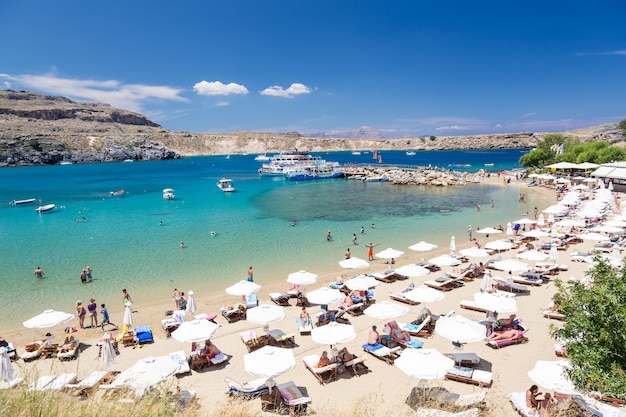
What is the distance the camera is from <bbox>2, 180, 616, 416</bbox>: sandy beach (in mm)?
8180

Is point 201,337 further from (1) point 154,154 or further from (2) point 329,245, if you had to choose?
(1) point 154,154

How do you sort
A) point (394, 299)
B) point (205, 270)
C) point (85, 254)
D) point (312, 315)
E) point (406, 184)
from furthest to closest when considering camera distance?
point (406, 184)
point (85, 254)
point (205, 270)
point (394, 299)
point (312, 315)

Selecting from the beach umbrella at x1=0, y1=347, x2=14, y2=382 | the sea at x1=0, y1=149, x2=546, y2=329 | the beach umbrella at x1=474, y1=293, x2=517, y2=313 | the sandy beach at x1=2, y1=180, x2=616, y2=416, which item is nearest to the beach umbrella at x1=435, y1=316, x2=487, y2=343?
the sandy beach at x1=2, y1=180, x2=616, y2=416

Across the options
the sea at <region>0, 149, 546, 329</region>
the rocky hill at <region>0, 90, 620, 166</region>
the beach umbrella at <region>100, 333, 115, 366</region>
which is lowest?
the sea at <region>0, 149, 546, 329</region>

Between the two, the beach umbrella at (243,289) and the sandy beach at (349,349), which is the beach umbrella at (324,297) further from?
the beach umbrella at (243,289)

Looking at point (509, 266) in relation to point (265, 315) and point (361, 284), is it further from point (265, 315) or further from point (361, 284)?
point (265, 315)

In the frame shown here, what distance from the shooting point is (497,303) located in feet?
35.9

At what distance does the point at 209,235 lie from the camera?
28094mm

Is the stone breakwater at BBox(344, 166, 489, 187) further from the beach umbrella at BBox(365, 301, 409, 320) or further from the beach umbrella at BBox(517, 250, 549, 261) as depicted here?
the beach umbrella at BBox(365, 301, 409, 320)

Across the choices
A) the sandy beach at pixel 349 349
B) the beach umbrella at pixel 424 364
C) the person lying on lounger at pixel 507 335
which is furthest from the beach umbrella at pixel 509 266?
the beach umbrella at pixel 424 364

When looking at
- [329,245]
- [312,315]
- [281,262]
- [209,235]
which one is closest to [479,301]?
[312,315]

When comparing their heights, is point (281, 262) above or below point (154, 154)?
below

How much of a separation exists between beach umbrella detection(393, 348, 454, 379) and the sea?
10.1 m

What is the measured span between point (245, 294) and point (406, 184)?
51.1 meters
